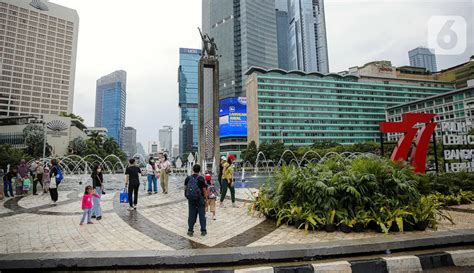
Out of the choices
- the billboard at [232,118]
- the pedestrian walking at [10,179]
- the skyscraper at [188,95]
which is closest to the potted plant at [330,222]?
the pedestrian walking at [10,179]

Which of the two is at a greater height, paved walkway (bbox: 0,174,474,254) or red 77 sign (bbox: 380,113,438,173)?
red 77 sign (bbox: 380,113,438,173)

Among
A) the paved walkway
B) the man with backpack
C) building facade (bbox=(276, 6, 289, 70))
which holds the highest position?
building facade (bbox=(276, 6, 289, 70))

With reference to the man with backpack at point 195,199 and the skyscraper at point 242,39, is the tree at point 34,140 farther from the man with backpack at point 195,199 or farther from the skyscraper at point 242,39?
the man with backpack at point 195,199

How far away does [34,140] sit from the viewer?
77.0 meters

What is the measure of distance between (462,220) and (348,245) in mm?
4759

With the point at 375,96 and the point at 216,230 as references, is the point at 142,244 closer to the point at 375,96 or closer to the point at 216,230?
the point at 216,230

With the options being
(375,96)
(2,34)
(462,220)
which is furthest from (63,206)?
(2,34)

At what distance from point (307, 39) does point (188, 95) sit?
9289 centimetres

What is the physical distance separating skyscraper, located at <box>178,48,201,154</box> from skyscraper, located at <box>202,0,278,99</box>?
4887cm

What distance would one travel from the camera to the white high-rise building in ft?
355

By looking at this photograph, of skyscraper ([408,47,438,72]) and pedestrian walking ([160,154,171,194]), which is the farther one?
skyscraper ([408,47,438,72])

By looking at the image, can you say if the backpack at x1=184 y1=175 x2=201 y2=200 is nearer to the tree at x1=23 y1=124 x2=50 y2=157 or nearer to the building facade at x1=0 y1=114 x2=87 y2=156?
the tree at x1=23 y1=124 x2=50 y2=157

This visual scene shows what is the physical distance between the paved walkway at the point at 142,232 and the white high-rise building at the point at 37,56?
430ft

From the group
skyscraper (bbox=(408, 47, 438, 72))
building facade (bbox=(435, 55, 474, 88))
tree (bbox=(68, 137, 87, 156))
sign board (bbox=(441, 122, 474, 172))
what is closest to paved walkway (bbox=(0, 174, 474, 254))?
sign board (bbox=(441, 122, 474, 172))
